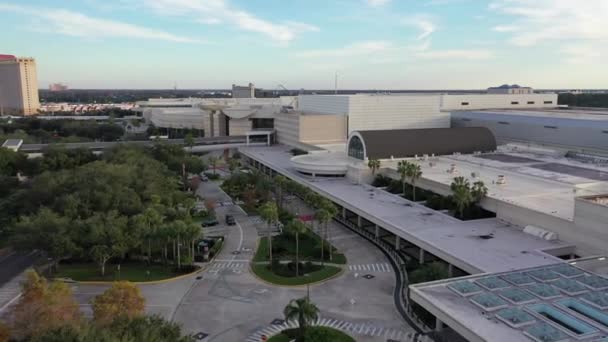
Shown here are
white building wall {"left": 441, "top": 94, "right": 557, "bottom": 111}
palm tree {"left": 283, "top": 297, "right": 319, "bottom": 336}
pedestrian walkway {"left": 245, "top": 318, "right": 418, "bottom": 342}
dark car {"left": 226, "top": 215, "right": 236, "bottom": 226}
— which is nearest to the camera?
palm tree {"left": 283, "top": 297, "right": 319, "bottom": 336}

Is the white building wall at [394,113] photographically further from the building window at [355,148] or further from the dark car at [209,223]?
the dark car at [209,223]

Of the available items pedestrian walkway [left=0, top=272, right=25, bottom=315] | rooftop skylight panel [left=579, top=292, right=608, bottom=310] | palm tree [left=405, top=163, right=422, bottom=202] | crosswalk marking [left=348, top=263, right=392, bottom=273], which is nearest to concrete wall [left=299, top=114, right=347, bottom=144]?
palm tree [left=405, top=163, right=422, bottom=202]

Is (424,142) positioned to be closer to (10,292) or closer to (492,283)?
(492,283)

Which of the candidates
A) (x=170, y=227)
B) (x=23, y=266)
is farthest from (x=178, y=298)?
(x=23, y=266)

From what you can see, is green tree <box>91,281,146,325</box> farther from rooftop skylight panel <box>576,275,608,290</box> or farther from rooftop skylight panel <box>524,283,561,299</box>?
rooftop skylight panel <box>576,275,608,290</box>

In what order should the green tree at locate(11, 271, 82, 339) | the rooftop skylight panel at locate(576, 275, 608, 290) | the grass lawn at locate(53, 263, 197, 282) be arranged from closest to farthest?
the green tree at locate(11, 271, 82, 339)
the rooftop skylight panel at locate(576, 275, 608, 290)
the grass lawn at locate(53, 263, 197, 282)

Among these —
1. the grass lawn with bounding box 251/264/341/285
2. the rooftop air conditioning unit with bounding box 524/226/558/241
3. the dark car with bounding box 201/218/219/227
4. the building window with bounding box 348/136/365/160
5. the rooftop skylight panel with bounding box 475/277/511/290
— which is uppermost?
the building window with bounding box 348/136/365/160

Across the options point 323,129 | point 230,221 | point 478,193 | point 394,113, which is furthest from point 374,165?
point 394,113
